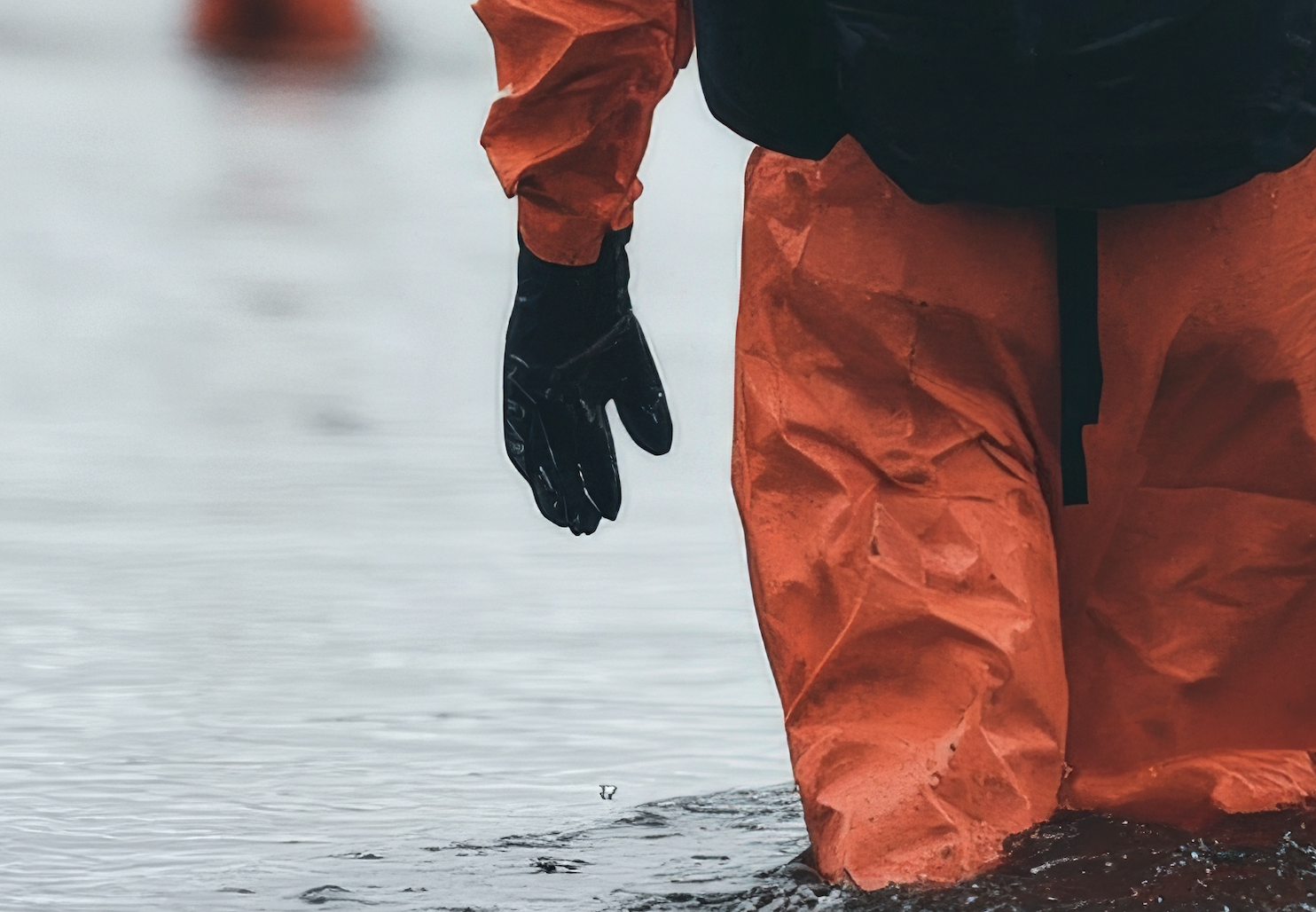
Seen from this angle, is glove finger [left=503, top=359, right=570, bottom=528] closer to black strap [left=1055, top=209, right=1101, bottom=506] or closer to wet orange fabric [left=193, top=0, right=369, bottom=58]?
black strap [left=1055, top=209, right=1101, bottom=506]

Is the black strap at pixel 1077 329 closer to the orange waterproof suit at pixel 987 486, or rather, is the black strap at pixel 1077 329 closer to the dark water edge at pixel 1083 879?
A: the orange waterproof suit at pixel 987 486

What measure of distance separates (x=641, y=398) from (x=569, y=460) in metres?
0.12

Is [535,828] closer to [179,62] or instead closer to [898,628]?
[898,628]

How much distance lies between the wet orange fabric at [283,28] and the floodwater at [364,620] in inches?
397

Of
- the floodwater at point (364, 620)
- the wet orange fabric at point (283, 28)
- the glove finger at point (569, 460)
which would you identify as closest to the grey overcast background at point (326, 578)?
the floodwater at point (364, 620)

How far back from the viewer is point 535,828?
430 centimetres

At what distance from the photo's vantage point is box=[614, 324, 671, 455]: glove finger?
3729mm

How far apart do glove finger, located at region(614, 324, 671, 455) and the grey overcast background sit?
1.85 feet

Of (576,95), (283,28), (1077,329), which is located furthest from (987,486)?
(283,28)

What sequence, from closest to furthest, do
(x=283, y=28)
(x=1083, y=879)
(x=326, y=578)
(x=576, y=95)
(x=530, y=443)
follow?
(x=1083, y=879)
(x=576, y=95)
(x=530, y=443)
(x=326, y=578)
(x=283, y=28)

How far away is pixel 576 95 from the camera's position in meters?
→ 3.31

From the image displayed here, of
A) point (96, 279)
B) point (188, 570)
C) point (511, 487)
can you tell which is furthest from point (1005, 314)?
point (96, 279)

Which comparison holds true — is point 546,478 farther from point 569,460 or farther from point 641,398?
point 641,398

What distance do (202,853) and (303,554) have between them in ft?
7.88
